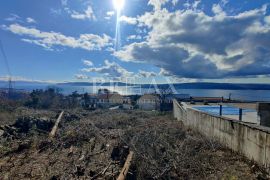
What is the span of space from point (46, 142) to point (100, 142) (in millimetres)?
2314

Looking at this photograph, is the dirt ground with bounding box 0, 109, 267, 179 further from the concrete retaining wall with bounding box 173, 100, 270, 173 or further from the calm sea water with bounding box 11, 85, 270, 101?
the calm sea water with bounding box 11, 85, 270, 101

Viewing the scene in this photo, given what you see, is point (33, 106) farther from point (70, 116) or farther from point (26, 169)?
point (26, 169)

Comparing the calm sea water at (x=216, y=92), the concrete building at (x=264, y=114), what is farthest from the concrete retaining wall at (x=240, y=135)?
the calm sea water at (x=216, y=92)

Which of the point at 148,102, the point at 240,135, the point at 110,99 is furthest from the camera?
the point at 110,99

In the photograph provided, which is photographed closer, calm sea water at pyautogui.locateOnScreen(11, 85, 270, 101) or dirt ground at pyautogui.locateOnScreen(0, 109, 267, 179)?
dirt ground at pyautogui.locateOnScreen(0, 109, 267, 179)

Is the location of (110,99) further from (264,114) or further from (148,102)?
(264,114)

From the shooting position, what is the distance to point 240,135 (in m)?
7.85

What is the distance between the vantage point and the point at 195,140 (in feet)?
32.3

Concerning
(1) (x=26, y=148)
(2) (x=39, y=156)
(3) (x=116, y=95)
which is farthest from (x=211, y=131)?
(3) (x=116, y=95)

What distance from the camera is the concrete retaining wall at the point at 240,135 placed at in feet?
21.0

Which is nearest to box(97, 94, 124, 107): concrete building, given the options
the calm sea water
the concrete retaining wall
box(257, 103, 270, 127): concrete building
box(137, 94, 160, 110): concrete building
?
box(137, 94, 160, 110): concrete building

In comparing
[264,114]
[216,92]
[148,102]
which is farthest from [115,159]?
[216,92]

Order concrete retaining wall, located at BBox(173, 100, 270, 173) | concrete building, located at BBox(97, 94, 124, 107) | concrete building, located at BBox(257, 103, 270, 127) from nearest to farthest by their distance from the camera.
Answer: concrete retaining wall, located at BBox(173, 100, 270, 173)
concrete building, located at BBox(257, 103, 270, 127)
concrete building, located at BBox(97, 94, 124, 107)

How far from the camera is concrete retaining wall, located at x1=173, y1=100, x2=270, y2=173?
639 cm
